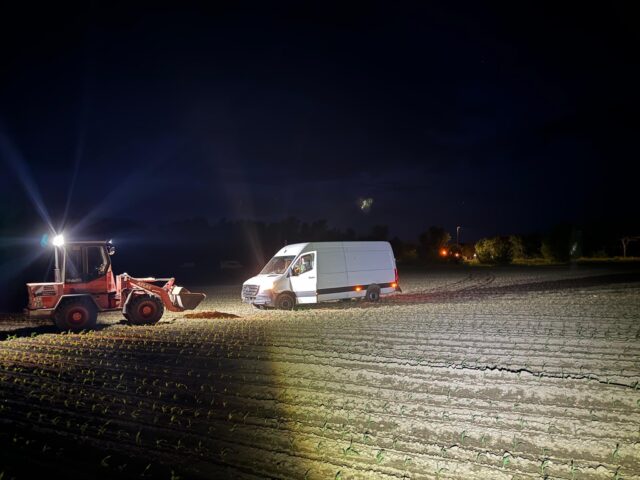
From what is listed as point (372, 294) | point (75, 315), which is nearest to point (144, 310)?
point (75, 315)

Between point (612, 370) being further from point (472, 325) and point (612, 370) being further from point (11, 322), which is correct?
point (11, 322)

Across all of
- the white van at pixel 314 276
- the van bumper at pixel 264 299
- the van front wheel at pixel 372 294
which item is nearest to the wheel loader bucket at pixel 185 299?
the van bumper at pixel 264 299

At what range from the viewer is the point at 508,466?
505 centimetres

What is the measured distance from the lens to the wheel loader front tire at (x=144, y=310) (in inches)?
616

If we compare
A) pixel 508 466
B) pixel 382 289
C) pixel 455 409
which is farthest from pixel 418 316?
pixel 508 466

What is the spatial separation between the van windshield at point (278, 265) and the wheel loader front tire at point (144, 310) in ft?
15.4

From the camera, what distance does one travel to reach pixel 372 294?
21094 mm

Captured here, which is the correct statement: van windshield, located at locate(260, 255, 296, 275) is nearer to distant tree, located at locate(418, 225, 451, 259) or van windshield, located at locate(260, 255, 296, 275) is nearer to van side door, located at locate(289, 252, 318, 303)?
van side door, located at locate(289, 252, 318, 303)

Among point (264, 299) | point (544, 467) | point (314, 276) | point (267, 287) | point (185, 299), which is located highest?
point (314, 276)

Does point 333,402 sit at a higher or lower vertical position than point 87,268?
lower

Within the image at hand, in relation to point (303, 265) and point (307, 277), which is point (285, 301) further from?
point (303, 265)

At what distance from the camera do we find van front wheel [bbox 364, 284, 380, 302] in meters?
20.9

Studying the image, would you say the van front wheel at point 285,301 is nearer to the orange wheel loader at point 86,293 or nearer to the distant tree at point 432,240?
the orange wheel loader at point 86,293

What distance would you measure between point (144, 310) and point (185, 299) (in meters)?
1.40
